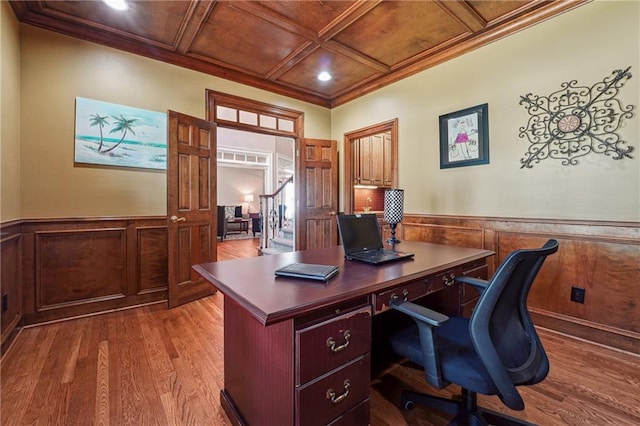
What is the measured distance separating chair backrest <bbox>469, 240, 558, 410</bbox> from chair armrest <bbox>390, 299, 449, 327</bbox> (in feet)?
0.39

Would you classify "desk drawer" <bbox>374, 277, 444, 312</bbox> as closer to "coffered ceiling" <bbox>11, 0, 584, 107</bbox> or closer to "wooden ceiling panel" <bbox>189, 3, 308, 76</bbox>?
"coffered ceiling" <bbox>11, 0, 584, 107</bbox>

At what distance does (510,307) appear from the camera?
1.12m

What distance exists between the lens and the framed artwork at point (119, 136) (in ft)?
8.79

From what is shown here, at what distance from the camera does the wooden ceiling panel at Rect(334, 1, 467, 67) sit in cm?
242

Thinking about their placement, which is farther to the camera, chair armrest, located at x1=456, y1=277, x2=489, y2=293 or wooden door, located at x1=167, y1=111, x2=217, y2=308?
wooden door, located at x1=167, y1=111, x2=217, y2=308

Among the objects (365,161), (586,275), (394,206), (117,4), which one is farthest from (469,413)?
(365,161)

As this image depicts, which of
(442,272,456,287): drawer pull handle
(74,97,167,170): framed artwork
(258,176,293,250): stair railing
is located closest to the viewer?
(442,272,456,287): drawer pull handle

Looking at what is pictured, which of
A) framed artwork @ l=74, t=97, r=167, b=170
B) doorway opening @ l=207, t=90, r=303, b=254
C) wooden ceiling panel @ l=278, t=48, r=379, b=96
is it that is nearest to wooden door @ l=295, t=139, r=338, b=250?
doorway opening @ l=207, t=90, r=303, b=254

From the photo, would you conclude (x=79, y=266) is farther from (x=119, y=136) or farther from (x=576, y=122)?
(x=576, y=122)

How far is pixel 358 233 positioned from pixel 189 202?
211 centimetres

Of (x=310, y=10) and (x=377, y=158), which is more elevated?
(x=310, y=10)

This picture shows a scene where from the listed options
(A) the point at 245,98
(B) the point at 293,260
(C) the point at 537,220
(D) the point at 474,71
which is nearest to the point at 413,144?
(D) the point at 474,71

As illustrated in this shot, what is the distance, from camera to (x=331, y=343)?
1034mm

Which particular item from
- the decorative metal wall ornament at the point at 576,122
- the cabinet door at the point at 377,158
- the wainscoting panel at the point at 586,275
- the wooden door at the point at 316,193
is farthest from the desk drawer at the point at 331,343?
the cabinet door at the point at 377,158
